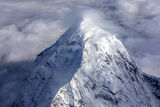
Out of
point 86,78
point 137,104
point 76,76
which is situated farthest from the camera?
point 137,104

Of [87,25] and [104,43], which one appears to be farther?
[87,25]

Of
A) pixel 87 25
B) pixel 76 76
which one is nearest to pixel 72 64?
pixel 76 76

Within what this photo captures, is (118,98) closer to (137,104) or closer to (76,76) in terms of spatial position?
(137,104)

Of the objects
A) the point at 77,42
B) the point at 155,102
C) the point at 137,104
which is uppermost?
the point at 77,42

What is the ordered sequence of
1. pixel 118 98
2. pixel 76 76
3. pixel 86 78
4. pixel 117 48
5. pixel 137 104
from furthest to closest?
pixel 117 48
pixel 137 104
pixel 118 98
pixel 86 78
pixel 76 76

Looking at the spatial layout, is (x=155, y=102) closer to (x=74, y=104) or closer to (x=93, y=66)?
(x=93, y=66)

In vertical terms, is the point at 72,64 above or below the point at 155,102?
above
